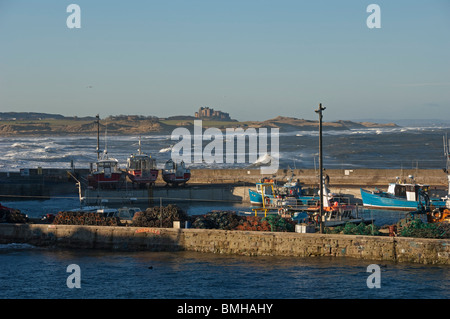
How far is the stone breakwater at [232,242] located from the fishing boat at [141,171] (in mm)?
23548

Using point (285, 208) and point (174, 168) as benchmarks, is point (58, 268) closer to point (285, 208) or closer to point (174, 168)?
point (285, 208)

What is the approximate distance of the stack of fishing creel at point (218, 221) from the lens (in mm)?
29641

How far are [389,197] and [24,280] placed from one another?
92.3ft

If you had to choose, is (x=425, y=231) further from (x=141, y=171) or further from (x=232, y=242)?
(x=141, y=171)

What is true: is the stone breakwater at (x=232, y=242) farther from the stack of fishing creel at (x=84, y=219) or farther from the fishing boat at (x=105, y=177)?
the fishing boat at (x=105, y=177)

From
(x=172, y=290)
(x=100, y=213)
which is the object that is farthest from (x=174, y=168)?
(x=172, y=290)

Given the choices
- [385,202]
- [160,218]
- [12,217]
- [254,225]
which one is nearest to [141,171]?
[385,202]

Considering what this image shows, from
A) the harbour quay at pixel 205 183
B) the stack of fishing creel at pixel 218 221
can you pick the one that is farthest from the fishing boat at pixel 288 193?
the stack of fishing creel at pixel 218 221

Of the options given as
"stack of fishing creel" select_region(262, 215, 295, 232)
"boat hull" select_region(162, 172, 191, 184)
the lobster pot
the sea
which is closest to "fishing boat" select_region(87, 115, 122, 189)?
"boat hull" select_region(162, 172, 191, 184)

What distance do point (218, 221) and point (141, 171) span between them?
25560 mm

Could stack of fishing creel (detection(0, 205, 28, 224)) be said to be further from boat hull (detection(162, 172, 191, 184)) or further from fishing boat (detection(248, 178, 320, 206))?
boat hull (detection(162, 172, 191, 184))

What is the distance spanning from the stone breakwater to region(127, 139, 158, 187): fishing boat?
23.5 m
